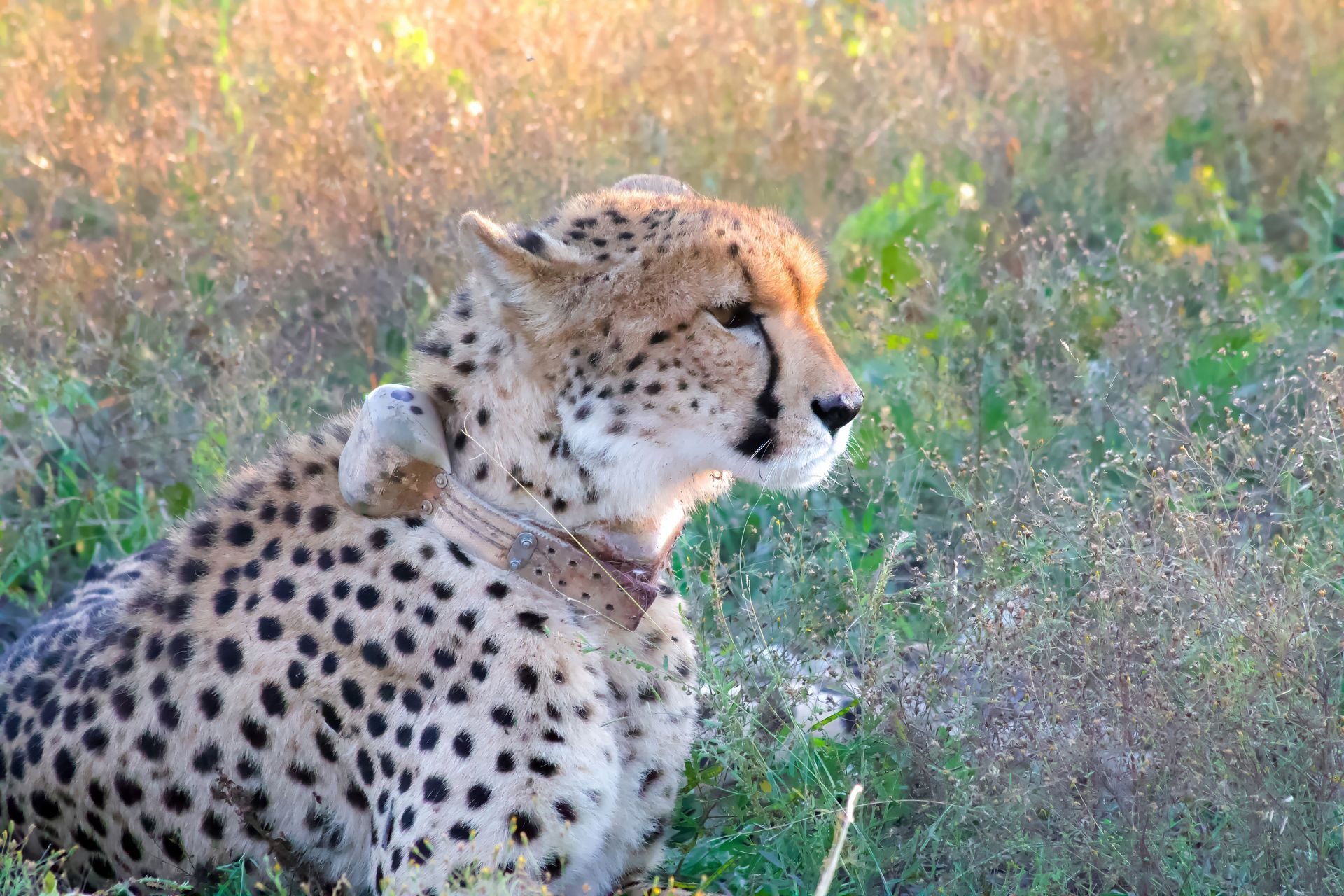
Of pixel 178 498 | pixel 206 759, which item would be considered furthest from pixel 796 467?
pixel 178 498

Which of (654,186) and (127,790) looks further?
(654,186)

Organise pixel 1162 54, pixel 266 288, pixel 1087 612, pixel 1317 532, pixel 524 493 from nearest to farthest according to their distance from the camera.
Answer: pixel 524 493 → pixel 1087 612 → pixel 1317 532 → pixel 266 288 → pixel 1162 54

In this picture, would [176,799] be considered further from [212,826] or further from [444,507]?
[444,507]

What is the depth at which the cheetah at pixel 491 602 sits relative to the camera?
7.68 feet

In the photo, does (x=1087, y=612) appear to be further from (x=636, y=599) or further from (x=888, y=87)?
(x=888, y=87)

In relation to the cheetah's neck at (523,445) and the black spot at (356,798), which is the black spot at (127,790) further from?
the cheetah's neck at (523,445)

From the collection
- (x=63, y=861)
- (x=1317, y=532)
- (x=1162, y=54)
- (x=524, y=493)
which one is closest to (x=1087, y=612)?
(x=1317, y=532)

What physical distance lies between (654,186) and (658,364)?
71 cm

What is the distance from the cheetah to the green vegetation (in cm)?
18

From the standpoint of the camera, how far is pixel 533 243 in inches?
94.7

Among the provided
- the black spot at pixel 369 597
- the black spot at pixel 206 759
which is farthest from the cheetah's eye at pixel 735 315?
the black spot at pixel 206 759

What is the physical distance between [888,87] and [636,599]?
3654 mm

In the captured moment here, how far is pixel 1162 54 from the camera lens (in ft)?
19.6

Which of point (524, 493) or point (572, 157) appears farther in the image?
point (572, 157)
